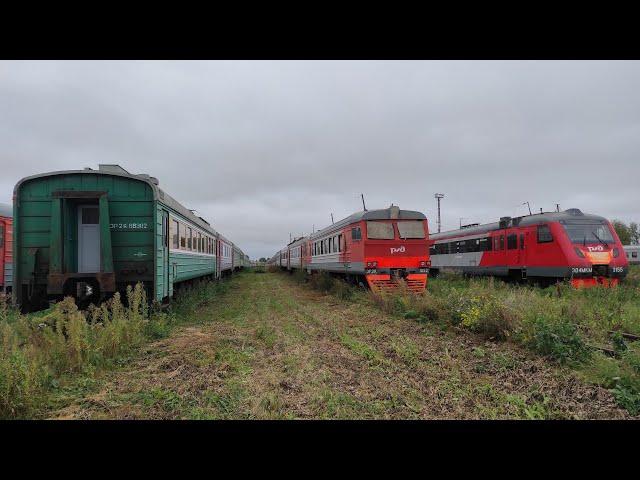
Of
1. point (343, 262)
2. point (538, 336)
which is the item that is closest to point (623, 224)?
point (343, 262)

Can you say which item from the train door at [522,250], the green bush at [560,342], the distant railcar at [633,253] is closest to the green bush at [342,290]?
the train door at [522,250]

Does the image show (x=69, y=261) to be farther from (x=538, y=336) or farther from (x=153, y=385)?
(x=538, y=336)

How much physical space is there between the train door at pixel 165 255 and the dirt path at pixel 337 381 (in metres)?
1.98

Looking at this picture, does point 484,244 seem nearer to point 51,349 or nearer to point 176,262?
point 176,262

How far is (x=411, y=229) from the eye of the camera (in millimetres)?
14516

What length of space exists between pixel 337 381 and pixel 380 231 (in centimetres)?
923

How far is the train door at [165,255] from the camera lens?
32.6ft

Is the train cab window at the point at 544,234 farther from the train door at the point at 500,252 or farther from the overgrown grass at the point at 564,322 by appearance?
the train door at the point at 500,252

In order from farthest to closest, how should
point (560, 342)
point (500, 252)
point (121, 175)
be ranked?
1. point (500, 252)
2. point (121, 175)
3. point (560, 342)

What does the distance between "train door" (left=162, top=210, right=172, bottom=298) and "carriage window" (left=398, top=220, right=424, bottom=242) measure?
303 inches

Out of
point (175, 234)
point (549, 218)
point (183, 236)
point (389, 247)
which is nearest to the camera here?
point (175, 234)

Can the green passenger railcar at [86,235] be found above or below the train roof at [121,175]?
below

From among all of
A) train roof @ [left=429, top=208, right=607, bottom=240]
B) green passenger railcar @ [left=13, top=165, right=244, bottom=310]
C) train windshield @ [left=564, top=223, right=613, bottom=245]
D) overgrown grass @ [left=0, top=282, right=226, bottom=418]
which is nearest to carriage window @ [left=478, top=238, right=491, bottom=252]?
train roof @ [left=429, top=208, right=607, bottom=240]

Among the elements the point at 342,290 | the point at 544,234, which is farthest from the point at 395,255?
the point at 544,234
